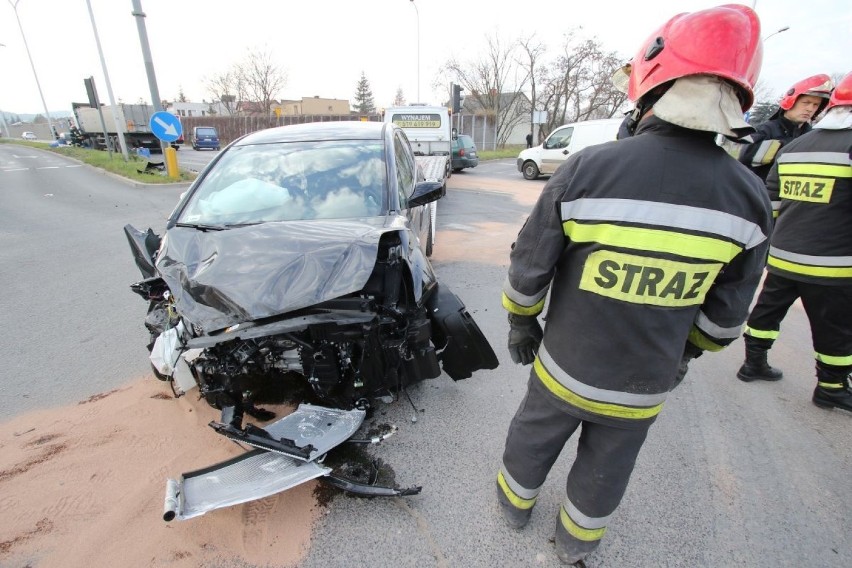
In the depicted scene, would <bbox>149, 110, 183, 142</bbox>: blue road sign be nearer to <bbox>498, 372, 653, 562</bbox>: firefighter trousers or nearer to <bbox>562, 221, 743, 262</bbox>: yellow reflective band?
<bbox>498, 372, 653, 562</bbox>: firefighter trousers

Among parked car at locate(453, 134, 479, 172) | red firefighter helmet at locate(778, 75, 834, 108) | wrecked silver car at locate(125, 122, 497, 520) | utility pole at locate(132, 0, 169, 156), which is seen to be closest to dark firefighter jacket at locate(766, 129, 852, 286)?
red firefighter helmet at locate(778, 75, 834, 108)

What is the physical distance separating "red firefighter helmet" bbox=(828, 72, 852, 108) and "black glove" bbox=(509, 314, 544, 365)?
2458 millimetres

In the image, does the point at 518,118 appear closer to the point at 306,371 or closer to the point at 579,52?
the point at 579,52

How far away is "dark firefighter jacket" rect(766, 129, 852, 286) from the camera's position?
2.56m

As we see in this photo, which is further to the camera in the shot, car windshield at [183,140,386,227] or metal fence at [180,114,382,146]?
metal fence at [180,114,382,146]

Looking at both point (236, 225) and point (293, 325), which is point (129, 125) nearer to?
point (236, 225)

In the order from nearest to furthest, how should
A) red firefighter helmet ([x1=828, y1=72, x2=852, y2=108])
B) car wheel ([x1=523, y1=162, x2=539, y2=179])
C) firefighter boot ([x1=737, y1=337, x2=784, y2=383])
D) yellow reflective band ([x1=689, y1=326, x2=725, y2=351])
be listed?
yellow reflective band ([x1=689, y1=326, x2=725, y2=351]) → red firefighter helmet ([x1=828, y1=72, x2=852, y2=108]) → firefighter boot ([x1=737, y1=337, x2=784, y2=383]) → car wheel ([x1=523, y1=162, x2=539, y2=179])

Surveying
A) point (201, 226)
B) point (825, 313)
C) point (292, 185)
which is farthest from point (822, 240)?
point (201, 226)

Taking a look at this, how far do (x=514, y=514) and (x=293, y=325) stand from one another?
1363 mm

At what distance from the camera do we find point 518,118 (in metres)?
34.1

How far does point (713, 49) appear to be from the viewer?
127cm

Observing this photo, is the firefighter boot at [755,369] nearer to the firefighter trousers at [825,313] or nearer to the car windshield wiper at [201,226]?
the firefighter trousers at [825,313]

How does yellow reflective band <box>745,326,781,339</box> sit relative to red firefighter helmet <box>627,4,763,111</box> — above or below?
below

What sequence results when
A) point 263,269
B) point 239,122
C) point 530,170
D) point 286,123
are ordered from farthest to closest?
1. point 239,122
2. point 286,123
3. point 530,170
4. point 263,269
